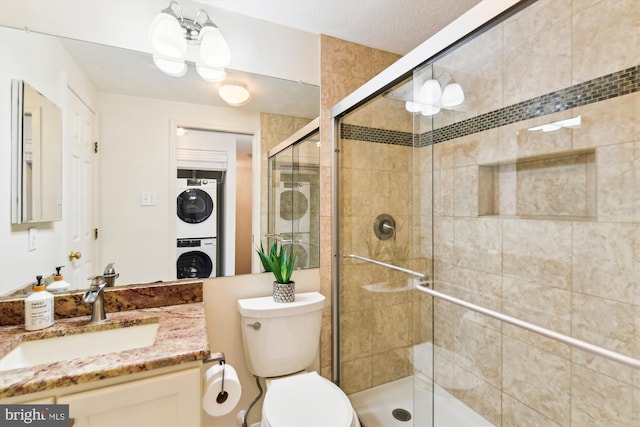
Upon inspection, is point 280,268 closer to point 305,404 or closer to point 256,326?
point 256,326

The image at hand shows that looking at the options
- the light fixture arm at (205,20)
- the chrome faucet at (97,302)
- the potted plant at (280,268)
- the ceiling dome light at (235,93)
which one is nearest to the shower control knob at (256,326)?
the potted plant at (280,268)

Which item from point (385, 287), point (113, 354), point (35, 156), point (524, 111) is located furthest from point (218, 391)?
point (524, 111)

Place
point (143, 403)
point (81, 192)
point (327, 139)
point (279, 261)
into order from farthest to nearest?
1. point (327, 139)
2. point (279, 261)
3. point (81, 192)
4. point (143, 403)

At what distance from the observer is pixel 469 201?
5.24ft

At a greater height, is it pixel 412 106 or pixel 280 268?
pixel 412 106

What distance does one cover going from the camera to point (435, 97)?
1.41 metres

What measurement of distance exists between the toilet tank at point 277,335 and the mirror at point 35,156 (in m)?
0.91

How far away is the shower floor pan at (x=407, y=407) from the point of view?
1.51 meters

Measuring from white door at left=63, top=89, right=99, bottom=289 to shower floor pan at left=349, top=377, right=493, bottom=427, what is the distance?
1571 mm

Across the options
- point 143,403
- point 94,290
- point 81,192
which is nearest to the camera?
point 143,403

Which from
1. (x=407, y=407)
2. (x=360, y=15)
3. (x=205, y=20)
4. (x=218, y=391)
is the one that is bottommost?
(x=407, y=407)

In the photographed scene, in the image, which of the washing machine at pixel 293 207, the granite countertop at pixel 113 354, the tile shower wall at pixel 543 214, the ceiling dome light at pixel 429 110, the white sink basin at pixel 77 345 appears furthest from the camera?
the washing machine at pixel 293 207

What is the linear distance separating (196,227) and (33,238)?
60 cm

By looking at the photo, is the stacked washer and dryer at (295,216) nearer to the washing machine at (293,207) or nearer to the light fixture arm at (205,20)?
the washing machine at (293,207)
